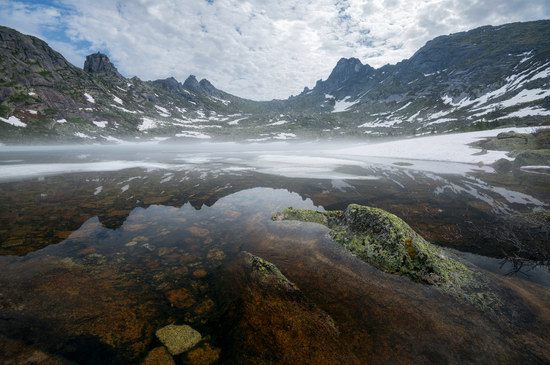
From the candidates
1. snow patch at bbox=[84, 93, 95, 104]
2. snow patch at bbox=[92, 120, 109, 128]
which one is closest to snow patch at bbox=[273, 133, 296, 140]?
snow patch at bbox=[92, 120, 109, 128]

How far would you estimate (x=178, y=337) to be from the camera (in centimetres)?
539

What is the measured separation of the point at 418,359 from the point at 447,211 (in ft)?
38.7

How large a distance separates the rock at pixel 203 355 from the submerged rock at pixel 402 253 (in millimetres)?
5287

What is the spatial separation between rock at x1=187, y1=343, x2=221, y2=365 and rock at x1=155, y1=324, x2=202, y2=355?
169mm

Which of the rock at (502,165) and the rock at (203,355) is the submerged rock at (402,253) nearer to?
the rock at (203,355)

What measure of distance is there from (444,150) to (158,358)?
47724mm

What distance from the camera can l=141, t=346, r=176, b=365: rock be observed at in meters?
4.83

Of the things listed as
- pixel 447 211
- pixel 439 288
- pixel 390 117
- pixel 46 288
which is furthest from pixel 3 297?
pixel 390 117

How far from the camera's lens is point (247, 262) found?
8.22m

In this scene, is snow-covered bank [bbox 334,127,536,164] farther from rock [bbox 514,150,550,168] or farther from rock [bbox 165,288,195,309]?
rock [bbox 165,288,195,309]

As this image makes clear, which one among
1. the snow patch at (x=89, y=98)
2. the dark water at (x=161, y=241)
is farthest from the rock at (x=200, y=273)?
the snow patch at (x=89, y=98)

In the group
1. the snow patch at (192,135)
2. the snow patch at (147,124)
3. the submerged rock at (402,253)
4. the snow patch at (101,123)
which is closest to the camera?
the submerged rock at (402,253)

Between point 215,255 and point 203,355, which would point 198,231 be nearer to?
point 215,255

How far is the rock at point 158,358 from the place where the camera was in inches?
190
